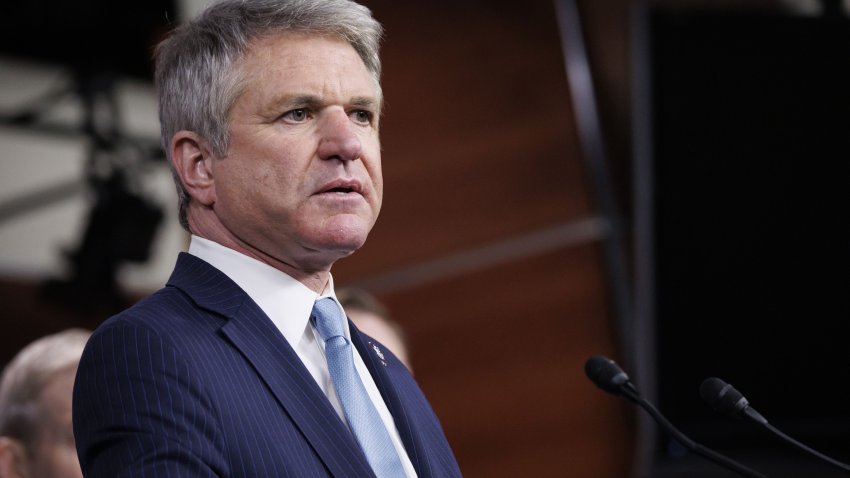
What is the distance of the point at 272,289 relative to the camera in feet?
4.99

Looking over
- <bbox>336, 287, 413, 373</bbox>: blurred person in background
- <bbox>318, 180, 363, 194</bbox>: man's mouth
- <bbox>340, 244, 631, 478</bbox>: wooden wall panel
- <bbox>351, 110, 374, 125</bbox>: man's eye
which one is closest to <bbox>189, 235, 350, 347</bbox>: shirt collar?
<bbox>318, 180, 363, 194</bbox>: man's mouth

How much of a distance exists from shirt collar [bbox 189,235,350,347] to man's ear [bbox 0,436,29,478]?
39.2 inches

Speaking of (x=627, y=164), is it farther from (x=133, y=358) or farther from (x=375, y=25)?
(x=133, y=358)

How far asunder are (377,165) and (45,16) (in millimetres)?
4372

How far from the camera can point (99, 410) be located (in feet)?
4.24

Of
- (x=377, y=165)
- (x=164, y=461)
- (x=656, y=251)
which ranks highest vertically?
(x=377, y=165)

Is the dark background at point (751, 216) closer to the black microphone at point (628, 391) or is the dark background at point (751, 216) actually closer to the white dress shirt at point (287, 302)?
the black microphone at point (628, 391)

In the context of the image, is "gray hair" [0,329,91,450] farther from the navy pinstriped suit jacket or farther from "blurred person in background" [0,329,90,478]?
the navy pinstriped suit jacket

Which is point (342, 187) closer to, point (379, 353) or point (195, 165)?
point (195, 165)

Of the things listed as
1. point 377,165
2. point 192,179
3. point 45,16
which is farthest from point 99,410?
point 45,16

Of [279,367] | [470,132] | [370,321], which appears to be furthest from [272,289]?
[470,132]

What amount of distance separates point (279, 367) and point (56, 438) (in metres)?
1.07

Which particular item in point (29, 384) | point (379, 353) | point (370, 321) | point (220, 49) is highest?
Result: point (220, 49)

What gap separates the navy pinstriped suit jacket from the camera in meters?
1.26
